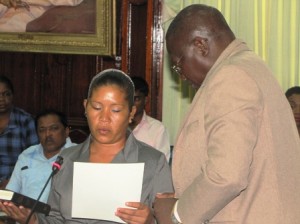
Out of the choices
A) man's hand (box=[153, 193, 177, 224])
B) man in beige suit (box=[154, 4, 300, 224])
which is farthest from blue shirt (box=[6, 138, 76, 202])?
man in beige suit (box=[154, 4, 300, 224])

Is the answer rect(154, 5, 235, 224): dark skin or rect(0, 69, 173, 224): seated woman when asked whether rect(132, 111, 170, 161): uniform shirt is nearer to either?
rect(0, 69, 173, 224): seated woman

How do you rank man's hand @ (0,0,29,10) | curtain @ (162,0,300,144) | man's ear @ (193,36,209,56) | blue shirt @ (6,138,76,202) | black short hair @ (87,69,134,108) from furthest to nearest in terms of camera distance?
man's hand @ (0,0,29,10) < curtain @ (162,0,300,144) < blue shirt @ (6,138,76,202) < black short hair @ (87,69,134,108) < man's ear @ (193,36,209,56)

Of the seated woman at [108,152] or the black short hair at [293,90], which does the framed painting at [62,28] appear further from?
the seated woman at [108,152]

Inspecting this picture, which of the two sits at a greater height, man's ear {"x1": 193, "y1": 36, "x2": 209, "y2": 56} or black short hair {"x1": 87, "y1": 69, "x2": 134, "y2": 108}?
man's ear {"x1": 193, "y1": 36, "x2": 209, "y2": 56}

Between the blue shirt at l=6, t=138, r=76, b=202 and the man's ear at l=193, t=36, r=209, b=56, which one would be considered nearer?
the man's ear at l=193, t=36, r=209, b=56

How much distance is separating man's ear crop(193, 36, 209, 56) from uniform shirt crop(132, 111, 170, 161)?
8.44 ft

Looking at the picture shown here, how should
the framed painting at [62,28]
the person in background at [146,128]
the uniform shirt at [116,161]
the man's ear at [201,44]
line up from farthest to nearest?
the framed painting at [62,28]
the person in background at [146,128]
the uniform shirt at [116,161]
the man's ear at [201,44]

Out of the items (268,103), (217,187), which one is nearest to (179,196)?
(217,187)

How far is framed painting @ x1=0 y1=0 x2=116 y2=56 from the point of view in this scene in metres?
4.73

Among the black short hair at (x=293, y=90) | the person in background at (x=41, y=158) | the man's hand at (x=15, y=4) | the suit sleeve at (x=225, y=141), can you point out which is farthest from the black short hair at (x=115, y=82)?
the man's hand at (x=15, y=4)

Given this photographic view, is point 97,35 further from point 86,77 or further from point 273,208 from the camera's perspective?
point 273,208

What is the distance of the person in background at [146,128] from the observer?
423 cm

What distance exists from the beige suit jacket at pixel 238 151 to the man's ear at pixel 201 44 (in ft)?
0.18

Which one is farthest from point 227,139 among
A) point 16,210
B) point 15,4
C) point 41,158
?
point 15,4
